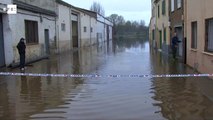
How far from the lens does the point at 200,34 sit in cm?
1585

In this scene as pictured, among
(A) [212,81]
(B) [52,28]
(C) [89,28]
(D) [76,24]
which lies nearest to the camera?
(A) [212,81]

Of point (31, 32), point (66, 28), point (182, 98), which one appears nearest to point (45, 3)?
point (31, 32)

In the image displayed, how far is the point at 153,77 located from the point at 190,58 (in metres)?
4.45

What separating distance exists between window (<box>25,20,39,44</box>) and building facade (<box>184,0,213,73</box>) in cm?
988

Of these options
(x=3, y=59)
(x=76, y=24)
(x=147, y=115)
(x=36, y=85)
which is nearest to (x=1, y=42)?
(x=3, y=59)

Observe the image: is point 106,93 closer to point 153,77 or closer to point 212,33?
point 153,77

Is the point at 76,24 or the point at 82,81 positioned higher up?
the point at 76,24

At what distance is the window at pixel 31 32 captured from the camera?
78.2 feet

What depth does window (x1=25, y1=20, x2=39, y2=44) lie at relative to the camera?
78.2 ft

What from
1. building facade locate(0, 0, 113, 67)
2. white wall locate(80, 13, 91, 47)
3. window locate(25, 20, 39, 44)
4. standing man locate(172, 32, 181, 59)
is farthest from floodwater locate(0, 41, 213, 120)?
white wall locate(80, 13, 91, 47)

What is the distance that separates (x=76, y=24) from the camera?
1806 inches

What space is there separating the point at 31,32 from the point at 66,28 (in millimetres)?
12760

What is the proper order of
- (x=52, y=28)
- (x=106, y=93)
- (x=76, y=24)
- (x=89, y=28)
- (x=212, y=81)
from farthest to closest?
(x=89, y=28) → (x=76, y=24) → (x=52, y=28) → (x=212, y=81) → (x=106, y=93)

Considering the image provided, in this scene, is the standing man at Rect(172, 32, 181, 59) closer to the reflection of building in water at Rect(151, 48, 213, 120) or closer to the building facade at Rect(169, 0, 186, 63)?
the building facade at Rect(169, 0, 186, 63)
